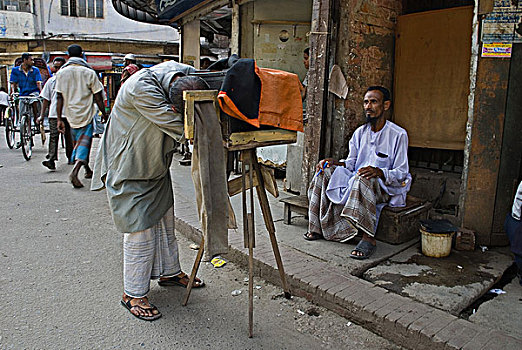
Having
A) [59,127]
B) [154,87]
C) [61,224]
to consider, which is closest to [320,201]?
[154,87]

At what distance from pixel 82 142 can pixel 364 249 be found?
4843mm

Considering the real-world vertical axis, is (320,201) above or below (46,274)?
above

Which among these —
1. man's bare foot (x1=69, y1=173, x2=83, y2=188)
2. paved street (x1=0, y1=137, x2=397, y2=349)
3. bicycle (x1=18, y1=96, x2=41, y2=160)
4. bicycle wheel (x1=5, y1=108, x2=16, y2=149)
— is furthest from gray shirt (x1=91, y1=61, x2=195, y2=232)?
bicycle wheel (x1=5, y1=108, x2=16, y2=149)

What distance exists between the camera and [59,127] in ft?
23.2

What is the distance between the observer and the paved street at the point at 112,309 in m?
2.71

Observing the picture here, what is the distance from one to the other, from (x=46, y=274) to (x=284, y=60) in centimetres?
538

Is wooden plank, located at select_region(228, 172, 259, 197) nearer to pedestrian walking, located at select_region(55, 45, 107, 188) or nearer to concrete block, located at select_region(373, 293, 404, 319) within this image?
concrete block, located at select_region(373, 293, 404, 319)

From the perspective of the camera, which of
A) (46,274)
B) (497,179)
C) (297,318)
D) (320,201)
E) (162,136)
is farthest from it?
(320,201)

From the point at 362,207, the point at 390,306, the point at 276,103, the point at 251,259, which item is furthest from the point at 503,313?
the point at 276,103

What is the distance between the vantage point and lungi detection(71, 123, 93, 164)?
21.8 ft

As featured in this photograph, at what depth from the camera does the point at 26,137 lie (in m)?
8.89

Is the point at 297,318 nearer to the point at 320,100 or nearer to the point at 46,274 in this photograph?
the point at 46,274

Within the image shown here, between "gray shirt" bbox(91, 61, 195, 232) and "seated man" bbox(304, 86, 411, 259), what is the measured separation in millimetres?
1721

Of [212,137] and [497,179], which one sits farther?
[497,179]
